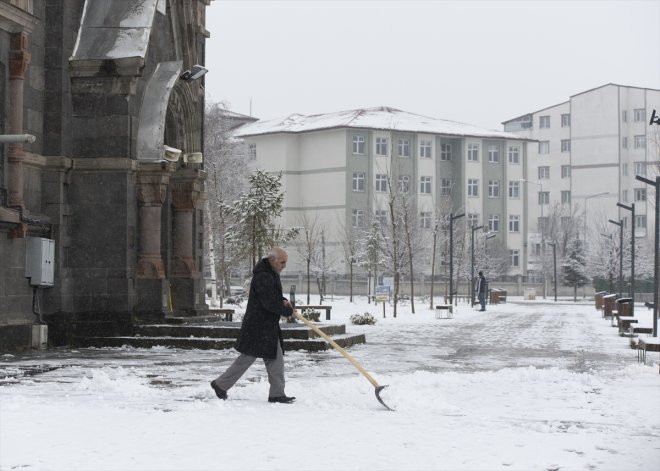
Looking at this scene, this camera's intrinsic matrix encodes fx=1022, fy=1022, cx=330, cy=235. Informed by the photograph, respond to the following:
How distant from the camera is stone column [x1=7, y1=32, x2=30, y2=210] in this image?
17375 mm

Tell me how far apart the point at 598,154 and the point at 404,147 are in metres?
28.6

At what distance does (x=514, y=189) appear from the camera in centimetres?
8700

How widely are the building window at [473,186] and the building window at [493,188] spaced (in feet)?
4.26

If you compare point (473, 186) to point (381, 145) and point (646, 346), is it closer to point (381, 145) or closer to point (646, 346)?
point (381, 145)

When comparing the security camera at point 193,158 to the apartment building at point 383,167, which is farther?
the apartment building at point 383,167

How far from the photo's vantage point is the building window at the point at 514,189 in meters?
86.8

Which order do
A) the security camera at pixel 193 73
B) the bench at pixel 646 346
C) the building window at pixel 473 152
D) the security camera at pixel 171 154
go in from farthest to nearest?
1. the building window at pixel 473 152
2. the security camera at pixel 193 73
3. the security camera at pixel 171 154
4. the bench at pixel 646 346

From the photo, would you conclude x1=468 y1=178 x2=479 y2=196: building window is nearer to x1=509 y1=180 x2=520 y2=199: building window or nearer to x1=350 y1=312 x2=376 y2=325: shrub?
x1=509 y1=180 x2=520 y2=199: building window

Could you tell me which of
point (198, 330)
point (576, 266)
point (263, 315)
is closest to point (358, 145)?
point (576, 266)

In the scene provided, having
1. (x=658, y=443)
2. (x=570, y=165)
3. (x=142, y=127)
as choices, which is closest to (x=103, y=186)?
(x=142, y=127)

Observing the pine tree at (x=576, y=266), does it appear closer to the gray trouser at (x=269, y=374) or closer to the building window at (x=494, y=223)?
the building window at (x=494, y=223)

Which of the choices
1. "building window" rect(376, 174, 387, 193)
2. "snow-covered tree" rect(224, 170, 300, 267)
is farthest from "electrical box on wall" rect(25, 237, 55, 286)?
"building window" rect(376, 174, 387, 193)

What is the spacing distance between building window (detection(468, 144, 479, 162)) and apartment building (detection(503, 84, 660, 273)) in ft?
44.1

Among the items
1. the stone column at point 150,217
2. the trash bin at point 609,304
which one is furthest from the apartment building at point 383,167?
the stone column at point 150,217
